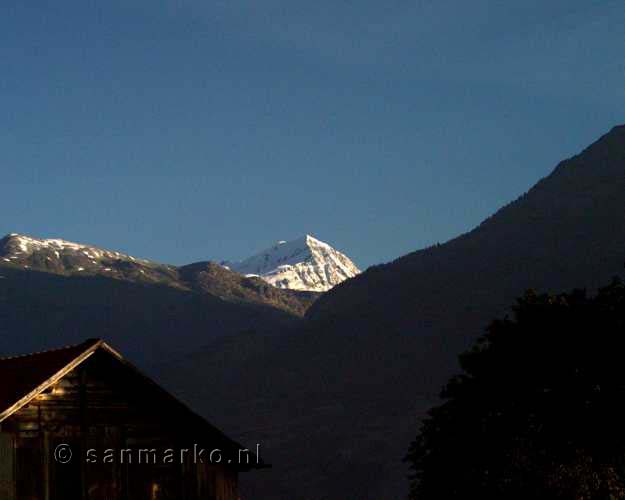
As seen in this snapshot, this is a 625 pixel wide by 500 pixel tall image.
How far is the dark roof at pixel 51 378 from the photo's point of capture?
32.5 metres

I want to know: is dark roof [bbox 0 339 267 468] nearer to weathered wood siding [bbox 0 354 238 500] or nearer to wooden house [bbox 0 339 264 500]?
wooden house [bbox 0 339 264 500]

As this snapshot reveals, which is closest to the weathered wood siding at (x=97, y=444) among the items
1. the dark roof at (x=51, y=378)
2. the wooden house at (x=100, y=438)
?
the wooden house at (x=100, y=438)

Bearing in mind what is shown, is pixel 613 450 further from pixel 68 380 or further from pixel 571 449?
pixel 68 380

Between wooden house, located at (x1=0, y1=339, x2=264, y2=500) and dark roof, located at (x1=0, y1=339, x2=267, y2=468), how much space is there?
4 cm

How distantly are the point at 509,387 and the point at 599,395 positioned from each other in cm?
452

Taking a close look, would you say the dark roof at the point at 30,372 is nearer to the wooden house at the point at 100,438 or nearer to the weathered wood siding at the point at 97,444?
the wooden house at the point at 100,438

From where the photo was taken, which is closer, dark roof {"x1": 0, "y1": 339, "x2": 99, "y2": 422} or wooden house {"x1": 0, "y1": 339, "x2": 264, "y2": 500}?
wooden house {"x1": 0, "y1": 339, "x2": 264, "y2": 500}

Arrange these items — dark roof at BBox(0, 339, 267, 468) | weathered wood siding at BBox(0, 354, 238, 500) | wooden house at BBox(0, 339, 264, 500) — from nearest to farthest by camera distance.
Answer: weathered wood siding at BBox(0, 354, 238, 500) → wooden house at BBox(0, 339, 264, 500) → dark roof at BBox(0, 339, 267, 468)

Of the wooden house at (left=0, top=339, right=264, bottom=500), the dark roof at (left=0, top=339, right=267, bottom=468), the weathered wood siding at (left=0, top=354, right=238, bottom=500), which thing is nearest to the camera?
the weathered wood siding at (left=0, top=354, right=238, bottom=500)

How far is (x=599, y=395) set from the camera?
5412cm

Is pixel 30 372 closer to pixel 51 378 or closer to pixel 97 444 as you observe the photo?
pixel 51 378

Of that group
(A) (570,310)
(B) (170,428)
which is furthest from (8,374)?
(A) (570,310)

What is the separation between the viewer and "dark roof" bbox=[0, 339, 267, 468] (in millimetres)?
32500

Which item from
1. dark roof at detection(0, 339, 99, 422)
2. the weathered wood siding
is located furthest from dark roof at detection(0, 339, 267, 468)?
the weathered wood siding
